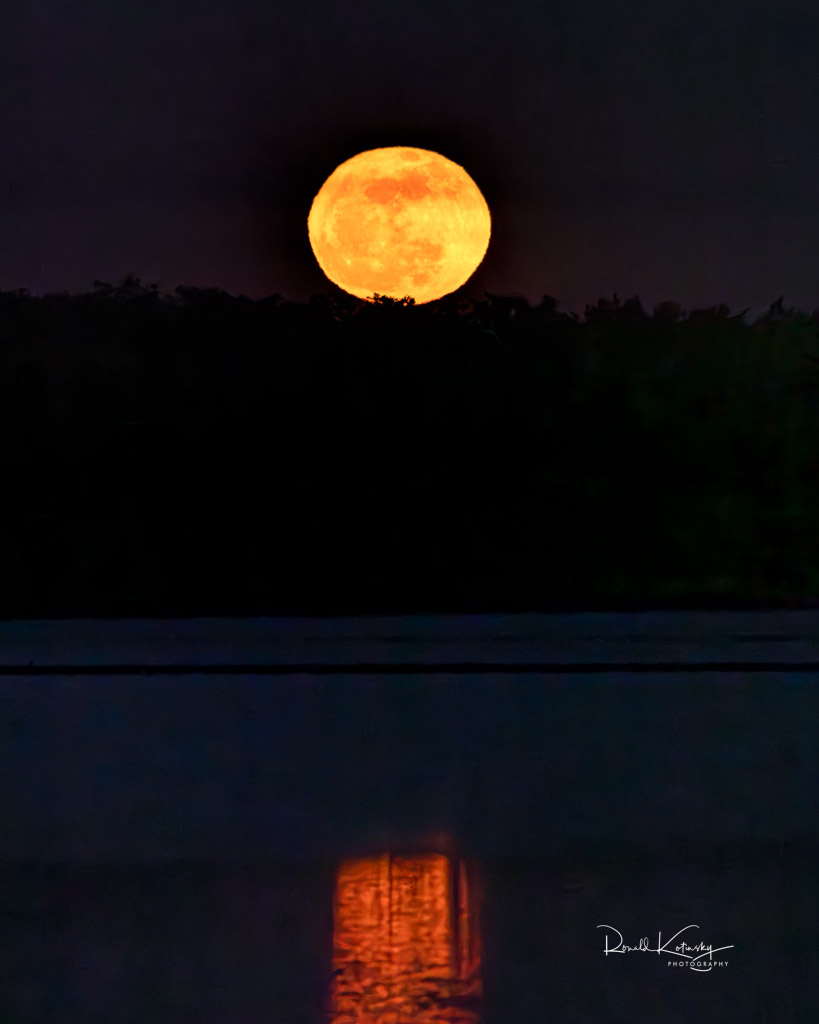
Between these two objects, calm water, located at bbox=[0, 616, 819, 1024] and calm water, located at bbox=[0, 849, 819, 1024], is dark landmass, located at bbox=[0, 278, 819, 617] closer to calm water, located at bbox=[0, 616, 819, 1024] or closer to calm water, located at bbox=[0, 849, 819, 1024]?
Answer: calm water, located at bbox=[0, 616, 819, 1024]

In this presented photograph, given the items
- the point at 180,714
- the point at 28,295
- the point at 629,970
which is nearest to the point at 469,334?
the point at 28,295

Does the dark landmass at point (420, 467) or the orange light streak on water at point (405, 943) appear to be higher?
the dark landmass at point (420, 467)

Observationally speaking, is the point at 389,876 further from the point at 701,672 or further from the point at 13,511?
the point at 13,511

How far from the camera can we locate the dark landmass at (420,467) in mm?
10820

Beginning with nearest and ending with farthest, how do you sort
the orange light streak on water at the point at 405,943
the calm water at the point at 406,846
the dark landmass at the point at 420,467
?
1. the orange light streak on water at the point at 405,943
2. the calm water at the point at 406,846
3. the dark landmass at the point at 420,467

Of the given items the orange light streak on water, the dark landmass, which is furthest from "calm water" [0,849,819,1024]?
the dark landmass

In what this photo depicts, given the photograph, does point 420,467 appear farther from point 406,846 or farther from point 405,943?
point 405,943

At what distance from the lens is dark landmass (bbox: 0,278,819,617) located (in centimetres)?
1082

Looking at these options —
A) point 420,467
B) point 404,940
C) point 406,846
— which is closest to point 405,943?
point 404,940

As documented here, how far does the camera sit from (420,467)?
10.9 m

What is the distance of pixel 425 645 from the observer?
8.95 m
